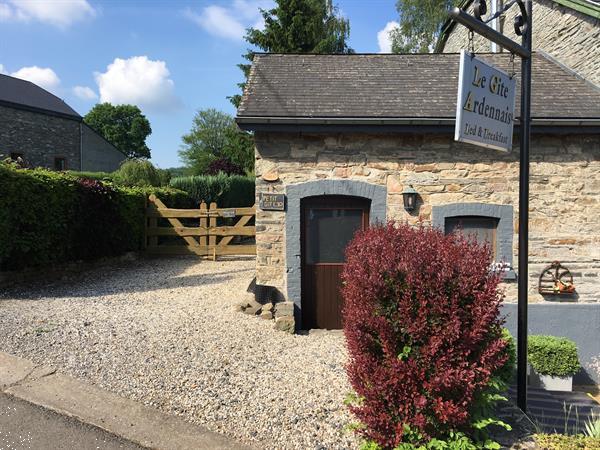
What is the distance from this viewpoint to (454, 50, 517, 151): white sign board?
3262 mm

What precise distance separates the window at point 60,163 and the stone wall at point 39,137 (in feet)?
0.53

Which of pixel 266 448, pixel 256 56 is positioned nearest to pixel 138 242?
pixel 256 56

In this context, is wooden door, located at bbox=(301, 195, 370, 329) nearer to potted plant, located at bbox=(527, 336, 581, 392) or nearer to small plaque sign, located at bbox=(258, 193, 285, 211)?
small plaque sign, located at bbox=(258, 193, 285, 211)

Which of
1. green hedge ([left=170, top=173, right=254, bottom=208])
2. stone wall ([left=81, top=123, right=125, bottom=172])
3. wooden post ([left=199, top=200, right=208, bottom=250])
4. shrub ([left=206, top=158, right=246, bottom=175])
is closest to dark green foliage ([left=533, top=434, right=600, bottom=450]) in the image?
wooden post ([left=199, top=200, right=208, bottom=250])

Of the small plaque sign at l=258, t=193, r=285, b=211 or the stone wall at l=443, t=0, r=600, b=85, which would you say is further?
the stone wall at l=443, t=0, r=600, b=85

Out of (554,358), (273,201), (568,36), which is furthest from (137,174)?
(554,358)

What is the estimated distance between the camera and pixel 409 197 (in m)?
6.59

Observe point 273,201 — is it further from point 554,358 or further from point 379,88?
point 554,358

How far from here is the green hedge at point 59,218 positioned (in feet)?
24.4

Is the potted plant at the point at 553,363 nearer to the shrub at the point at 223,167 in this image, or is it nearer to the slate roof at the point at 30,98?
the shrub at the point at 223,167

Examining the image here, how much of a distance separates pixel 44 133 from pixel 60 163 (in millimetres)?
1979

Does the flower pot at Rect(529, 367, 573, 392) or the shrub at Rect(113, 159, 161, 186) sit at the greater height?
the shrub at Rect(113, 159, 161, 186)

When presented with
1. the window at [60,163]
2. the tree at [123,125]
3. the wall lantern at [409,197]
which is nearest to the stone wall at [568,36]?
the wall lantern at [409,197]

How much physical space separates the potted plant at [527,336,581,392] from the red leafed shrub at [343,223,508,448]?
369 centimetres
